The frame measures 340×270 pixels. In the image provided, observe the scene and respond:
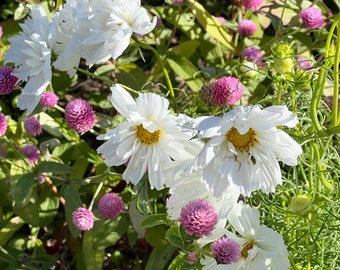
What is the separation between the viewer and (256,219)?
986 millimetres

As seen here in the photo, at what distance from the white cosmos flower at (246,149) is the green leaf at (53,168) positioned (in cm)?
56

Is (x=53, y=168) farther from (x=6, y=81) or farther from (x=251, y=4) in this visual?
(x=251, y=4)

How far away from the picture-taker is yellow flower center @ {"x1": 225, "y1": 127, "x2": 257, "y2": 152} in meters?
0.89

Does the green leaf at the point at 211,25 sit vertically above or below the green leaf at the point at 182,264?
above

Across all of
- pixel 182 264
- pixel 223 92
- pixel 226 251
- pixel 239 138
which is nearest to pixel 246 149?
pixel 239 138

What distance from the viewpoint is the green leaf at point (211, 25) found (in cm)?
169

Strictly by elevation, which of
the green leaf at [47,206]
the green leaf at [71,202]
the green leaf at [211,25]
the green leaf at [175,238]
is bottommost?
the green leaf at [47,206]

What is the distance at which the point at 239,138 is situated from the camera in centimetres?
89

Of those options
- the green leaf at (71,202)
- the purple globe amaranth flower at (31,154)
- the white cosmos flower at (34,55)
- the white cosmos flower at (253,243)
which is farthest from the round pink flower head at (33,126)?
the white cosmos flower at (253,243)

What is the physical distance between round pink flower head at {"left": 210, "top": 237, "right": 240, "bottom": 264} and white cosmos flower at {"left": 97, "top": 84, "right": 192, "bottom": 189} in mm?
117

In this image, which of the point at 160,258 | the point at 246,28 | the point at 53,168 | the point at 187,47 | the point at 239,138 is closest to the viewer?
the point at 239,138

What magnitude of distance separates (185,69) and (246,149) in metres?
0.73

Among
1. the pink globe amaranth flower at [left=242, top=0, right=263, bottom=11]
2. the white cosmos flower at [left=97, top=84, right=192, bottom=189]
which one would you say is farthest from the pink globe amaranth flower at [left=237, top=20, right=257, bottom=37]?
the white cosmos flower at [left=97, top=84, right=192, bottom=189]

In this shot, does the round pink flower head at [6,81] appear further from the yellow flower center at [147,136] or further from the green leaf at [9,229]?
the green leaf at [9,229]
